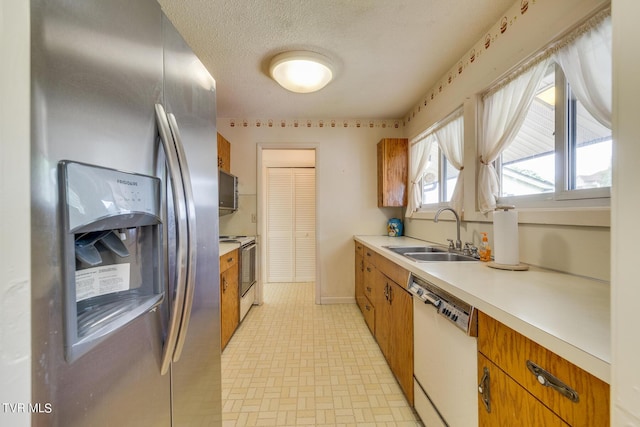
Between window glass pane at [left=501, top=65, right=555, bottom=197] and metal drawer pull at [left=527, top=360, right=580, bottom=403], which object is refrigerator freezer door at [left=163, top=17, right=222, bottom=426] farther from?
window glass pane at [left=501, top=65, right=555, bottom=197]

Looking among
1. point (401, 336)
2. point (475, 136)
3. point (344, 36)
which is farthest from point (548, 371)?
point (344, 36)

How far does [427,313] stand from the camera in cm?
127

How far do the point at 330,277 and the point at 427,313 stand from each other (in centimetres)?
211

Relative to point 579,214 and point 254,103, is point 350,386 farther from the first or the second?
point 254,103

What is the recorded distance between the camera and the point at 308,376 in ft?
5.95

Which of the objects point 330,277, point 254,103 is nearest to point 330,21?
point 254,103

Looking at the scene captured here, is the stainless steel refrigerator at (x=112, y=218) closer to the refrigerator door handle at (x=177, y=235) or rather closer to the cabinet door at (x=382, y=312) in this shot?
the refrigerator door handle at (x=177, y=235)

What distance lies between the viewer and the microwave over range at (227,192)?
260 cm

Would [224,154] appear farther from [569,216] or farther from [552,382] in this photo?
[552,382]

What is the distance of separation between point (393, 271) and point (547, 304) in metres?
0.98

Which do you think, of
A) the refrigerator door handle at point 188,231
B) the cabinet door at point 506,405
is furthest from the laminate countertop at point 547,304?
the refrigerator door handle at point 188,231

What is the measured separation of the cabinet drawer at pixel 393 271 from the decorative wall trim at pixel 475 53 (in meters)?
1.54
